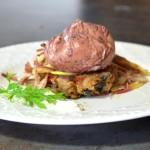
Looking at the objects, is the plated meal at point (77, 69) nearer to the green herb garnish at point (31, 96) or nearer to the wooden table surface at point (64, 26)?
the green herb garnish at point (31, 96)

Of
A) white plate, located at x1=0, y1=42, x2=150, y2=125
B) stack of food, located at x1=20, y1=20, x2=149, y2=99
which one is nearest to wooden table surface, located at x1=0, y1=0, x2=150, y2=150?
white plate, located at x1=0, y1=42, x2=150, y2=125

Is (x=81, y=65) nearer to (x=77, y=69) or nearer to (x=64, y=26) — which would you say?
(x=77, y=69)

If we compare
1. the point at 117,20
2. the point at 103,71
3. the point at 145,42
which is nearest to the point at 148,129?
the point at 103,71

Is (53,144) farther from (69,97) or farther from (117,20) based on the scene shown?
(117,20)

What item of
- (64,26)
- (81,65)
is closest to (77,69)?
(81,65)

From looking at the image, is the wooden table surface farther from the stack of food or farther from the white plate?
the stack of food
